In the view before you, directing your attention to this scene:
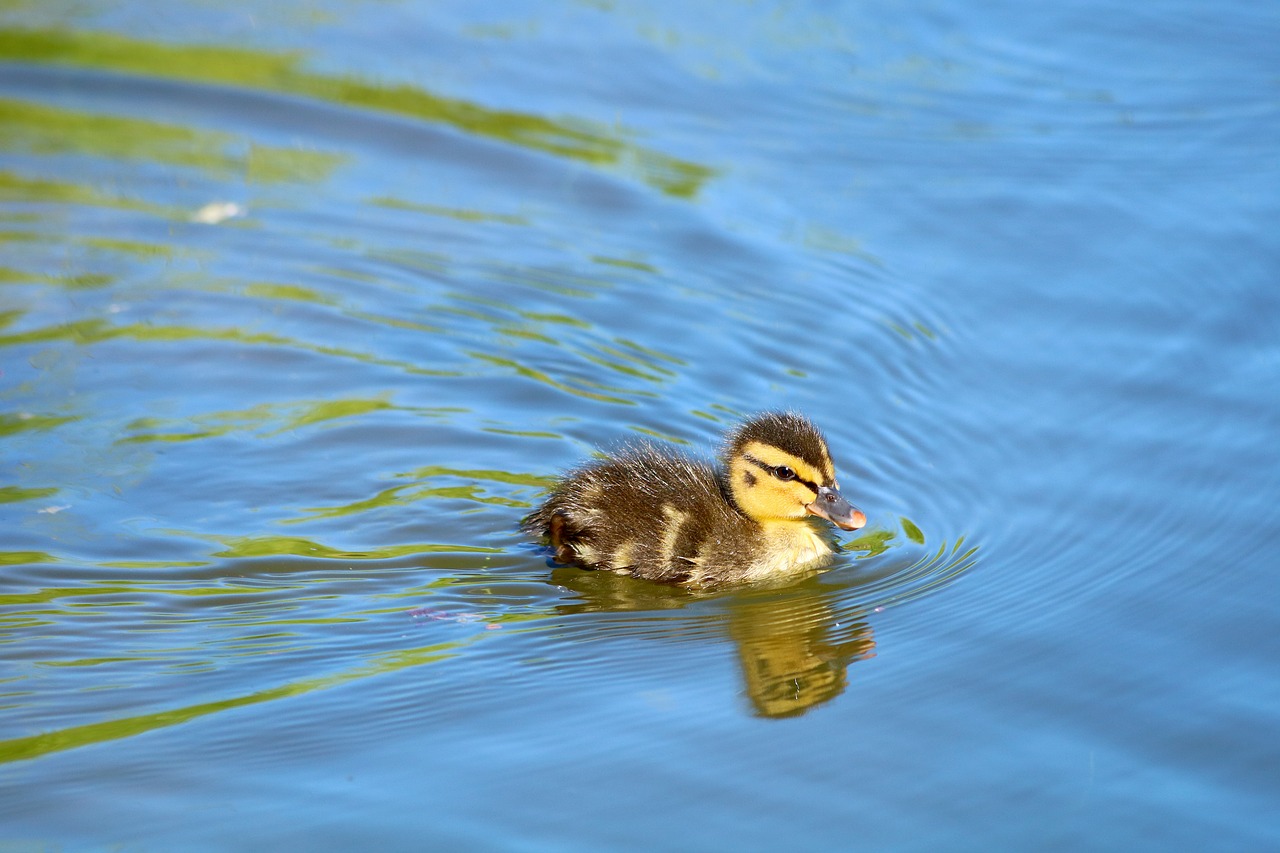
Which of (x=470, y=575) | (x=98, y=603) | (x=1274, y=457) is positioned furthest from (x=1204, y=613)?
(x=98, y=603)

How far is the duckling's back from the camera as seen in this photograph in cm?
541

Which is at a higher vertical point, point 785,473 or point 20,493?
point 20,493

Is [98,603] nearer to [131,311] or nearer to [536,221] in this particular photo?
[131,311]

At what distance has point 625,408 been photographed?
6.51 meters

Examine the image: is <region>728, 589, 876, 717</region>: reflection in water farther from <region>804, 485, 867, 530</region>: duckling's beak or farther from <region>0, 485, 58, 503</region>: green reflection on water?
<region>0, 485, 58, 503</region>: green reflection on water

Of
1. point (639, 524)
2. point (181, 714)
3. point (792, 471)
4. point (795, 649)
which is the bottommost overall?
point (181, 714)

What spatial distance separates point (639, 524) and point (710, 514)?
243 millimetres

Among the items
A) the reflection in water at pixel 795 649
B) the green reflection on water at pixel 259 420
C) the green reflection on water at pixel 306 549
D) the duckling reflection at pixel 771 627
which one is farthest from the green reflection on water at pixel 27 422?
the reflection in water at pixel 795 649

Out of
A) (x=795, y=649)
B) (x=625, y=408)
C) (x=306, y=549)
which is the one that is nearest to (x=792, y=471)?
(x=795, y=649)

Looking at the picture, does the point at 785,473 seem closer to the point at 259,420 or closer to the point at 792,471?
the point at 792,471

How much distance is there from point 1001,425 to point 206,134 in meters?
4.96

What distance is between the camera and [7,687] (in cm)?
459

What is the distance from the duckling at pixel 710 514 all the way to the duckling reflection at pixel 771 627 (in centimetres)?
8

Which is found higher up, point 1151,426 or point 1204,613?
point 1151,426
